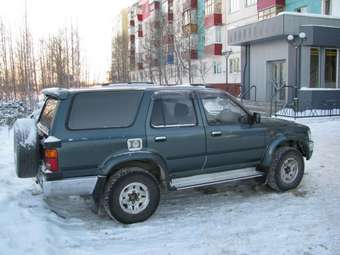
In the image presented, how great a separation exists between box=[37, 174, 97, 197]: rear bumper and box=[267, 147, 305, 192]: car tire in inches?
114

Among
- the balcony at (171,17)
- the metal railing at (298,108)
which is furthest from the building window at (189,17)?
the metal railing at (298,108)

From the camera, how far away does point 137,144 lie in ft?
17.2

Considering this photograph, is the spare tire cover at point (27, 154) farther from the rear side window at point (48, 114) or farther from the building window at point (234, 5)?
the building window at point (234, 5)

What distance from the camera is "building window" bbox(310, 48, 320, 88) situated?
2000cm

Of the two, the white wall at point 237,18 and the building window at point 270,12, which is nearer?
the building window at point 270,12

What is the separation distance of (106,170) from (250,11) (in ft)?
93.0

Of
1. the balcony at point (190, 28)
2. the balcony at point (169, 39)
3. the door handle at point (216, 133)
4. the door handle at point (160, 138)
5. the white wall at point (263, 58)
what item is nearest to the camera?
the door handle at point (160, 138)

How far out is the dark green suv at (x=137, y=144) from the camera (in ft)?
16.2

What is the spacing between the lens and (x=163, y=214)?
5.62m

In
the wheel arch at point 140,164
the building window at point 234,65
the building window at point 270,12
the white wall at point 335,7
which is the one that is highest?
the building window at point 270,12

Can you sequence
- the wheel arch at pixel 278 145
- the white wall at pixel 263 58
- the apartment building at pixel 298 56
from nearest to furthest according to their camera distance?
the wheel arch at pixel 278 145 < the apartment building at pixel 298 56 < the white wall at pixel 263 58

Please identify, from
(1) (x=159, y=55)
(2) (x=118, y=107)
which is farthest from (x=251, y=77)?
(2) (x=118, y=107)

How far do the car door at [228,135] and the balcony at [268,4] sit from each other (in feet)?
74.6

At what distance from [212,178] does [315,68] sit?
16.2 metres
